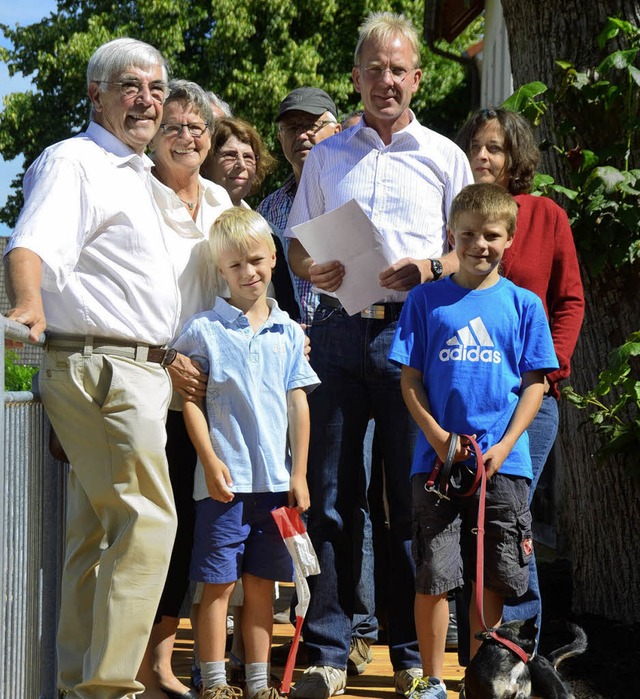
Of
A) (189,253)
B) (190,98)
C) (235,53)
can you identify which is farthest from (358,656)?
(235,53)

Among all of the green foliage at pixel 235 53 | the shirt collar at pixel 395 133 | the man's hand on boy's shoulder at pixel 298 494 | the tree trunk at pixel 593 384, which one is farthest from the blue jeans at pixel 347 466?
the green foliage at pixel 235 53

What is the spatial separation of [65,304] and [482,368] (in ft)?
4.57

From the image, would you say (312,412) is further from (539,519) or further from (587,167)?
(539,519)

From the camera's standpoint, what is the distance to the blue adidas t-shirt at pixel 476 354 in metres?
4.02

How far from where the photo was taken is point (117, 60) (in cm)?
396

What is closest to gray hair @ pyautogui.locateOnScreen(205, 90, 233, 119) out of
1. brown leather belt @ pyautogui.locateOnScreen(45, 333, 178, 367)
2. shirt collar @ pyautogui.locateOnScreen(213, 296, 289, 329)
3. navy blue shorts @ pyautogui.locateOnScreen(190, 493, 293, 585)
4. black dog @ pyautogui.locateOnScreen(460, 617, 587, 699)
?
shirt collar @ pyautogui.locateOnScreen(213, 296, 289, 329)

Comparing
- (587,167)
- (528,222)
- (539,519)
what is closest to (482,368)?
(528,222)

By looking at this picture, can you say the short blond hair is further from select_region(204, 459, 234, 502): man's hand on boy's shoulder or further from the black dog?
the black dog

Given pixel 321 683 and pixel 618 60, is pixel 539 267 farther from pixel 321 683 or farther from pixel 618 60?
pixel 321 683

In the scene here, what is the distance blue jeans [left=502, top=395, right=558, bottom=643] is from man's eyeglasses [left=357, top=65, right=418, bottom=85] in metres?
1.32

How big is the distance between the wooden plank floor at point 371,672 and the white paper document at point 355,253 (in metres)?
1.49

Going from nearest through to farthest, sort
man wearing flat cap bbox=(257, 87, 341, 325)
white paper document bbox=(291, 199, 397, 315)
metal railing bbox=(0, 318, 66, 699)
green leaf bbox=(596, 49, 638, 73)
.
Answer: metal railing bbox=(0, 318, 66, 699)
white paper document bbox=(291, 199, 397, 315)
green leaf bbox=(596, 49, 638, 73)
man wearing flat cap bbox=(257, 87, 341, 325)

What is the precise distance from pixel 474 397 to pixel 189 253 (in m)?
1.22

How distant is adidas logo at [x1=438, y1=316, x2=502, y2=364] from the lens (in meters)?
4.04
